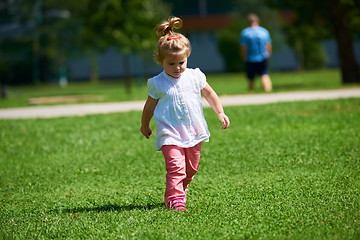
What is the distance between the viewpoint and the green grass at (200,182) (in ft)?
14.7

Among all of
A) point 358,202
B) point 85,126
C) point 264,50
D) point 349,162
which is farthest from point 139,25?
point 358,202

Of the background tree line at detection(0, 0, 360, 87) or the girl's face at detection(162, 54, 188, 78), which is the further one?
the background tree line at detection(0, 0, 360, 87)

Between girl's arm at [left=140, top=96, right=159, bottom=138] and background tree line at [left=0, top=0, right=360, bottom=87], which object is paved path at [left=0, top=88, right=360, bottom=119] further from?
girl's arm at [left=140, top=96, right=159, bottom=138]

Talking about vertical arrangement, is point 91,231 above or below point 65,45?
above

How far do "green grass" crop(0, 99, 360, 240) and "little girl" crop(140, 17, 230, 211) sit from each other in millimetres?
284

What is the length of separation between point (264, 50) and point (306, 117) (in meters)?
6.60

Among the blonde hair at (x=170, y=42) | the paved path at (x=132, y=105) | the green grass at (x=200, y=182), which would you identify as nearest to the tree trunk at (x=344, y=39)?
the paved path at (x=132, y=105)

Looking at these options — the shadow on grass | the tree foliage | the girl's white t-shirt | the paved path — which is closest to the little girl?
the girl's white t-shirt

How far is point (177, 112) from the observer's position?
5.09 metres

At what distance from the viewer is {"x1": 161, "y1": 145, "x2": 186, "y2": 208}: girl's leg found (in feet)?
16.4

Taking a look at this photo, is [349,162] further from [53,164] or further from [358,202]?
[53,164]

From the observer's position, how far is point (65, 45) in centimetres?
4547

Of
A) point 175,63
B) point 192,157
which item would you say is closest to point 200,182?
point 192,157

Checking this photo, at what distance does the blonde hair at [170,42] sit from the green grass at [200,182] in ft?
4.11
